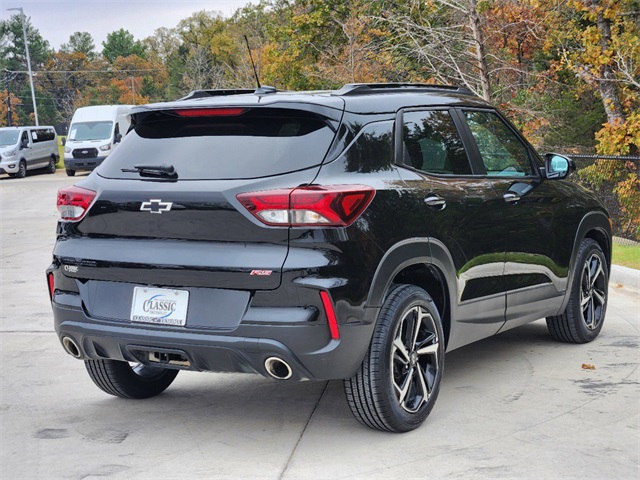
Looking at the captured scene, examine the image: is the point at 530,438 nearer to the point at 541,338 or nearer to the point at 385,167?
the point at 385,167

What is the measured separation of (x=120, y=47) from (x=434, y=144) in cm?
15218

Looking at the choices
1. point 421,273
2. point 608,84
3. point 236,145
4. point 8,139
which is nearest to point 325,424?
point 421,273

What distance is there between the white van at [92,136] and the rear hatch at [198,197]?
111 feet

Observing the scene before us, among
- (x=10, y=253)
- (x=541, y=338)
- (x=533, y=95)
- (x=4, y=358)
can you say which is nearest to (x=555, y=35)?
(x=533, y=95)

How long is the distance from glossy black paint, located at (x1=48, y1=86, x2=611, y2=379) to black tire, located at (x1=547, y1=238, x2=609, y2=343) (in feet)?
5.34

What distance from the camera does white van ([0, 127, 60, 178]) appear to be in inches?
1533

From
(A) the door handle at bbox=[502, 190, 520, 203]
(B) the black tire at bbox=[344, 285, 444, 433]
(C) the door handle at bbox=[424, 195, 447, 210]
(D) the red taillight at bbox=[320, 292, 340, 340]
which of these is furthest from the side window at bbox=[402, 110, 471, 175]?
(D) the red taillight at bbox=[320, 292, 340, 340]

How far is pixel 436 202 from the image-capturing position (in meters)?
5.40

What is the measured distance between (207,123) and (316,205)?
0.87 m

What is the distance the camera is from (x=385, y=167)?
16.9 ft

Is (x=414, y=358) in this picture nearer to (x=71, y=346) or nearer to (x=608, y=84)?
(x=71, y=346)

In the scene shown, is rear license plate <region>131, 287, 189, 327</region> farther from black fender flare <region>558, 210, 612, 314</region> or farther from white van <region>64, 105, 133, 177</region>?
white van <region>64, 105, 133, 177</region>

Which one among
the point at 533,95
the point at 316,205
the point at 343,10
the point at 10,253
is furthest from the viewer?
the point at 343,10

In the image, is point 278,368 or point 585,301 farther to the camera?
point 585,301
